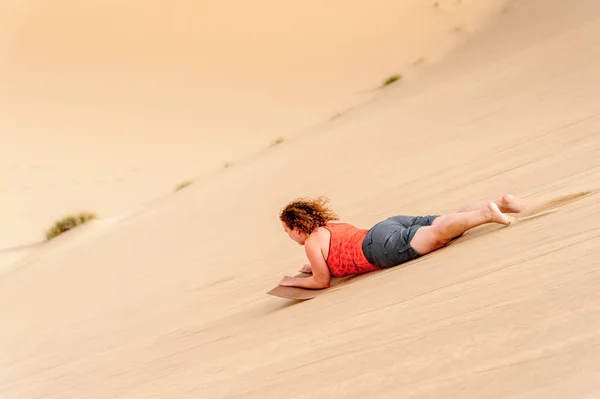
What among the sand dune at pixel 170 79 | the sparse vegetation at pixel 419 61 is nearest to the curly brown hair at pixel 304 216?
the sand dune at pixel 170 79

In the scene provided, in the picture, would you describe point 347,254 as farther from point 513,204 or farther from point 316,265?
point 513,204

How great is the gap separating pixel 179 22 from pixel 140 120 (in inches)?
227

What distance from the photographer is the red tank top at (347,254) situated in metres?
4.55

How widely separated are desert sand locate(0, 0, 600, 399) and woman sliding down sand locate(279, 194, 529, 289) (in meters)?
0.13

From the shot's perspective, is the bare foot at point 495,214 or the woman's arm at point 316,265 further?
the woman's arm at point 316,265

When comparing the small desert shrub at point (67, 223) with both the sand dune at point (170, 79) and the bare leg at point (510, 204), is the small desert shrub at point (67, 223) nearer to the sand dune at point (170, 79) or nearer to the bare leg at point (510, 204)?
the sand dune at point (170, 79)

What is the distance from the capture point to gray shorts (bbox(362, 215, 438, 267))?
4.37m

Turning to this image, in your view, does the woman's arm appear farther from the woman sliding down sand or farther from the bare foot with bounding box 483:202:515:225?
the bare foot with bounding box 483:202:515:225

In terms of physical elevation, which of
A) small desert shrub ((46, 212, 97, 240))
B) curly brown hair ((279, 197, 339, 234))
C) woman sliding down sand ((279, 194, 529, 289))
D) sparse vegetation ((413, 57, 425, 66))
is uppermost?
sparse vegetation ((413, 57, 425, 66))

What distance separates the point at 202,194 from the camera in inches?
463

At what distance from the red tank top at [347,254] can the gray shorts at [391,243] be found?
0.15ft

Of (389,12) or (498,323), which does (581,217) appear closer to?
(498,323)

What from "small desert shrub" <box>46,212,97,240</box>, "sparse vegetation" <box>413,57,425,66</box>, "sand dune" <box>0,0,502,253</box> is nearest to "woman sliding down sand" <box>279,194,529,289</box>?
"small desert shrub" <box>46,212,97,240</box>

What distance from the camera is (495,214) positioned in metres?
4.04
